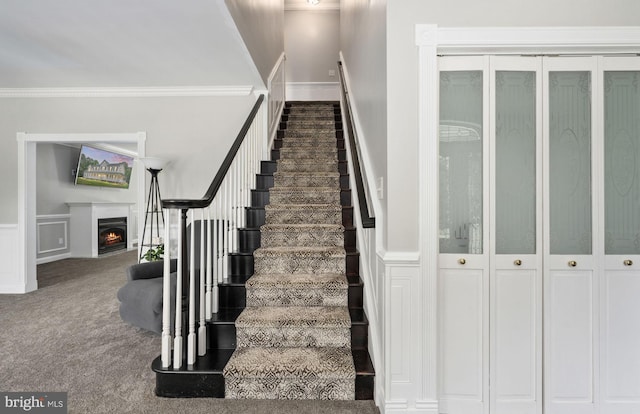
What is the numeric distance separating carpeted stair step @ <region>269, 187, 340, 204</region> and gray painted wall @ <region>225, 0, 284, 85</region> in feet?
4.40

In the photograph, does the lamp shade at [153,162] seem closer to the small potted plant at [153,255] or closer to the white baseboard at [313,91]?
the small potted plant at [153,255]

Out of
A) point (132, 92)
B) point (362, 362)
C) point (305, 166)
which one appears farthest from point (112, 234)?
point (362, 362)

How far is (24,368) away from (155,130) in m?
2.66

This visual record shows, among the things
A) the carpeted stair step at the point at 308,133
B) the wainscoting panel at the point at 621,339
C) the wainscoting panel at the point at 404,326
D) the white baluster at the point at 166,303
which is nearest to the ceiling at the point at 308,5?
the carpeted stair step at the point at 308,133

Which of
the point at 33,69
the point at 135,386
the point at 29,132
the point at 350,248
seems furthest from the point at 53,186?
the point at 350,248

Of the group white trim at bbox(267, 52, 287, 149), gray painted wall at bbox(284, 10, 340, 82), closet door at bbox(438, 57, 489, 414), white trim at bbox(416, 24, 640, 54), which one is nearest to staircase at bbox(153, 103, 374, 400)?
closet door at bbox(438, 57, 489, 414)

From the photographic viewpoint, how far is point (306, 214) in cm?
297

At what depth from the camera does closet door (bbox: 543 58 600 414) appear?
1.73 meters

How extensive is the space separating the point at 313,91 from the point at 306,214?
4.12 m

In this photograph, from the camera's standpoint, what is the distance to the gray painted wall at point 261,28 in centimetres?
255

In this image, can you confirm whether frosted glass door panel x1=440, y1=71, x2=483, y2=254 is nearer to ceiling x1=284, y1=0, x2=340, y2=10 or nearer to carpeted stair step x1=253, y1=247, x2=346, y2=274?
carpeted stair step x1=253, y1=247, x2=346, y2=274

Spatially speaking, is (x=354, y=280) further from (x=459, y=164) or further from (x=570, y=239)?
(x=570, y=239)

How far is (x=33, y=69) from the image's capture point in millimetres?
3260

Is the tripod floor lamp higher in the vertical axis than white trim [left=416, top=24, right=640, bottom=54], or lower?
lower
